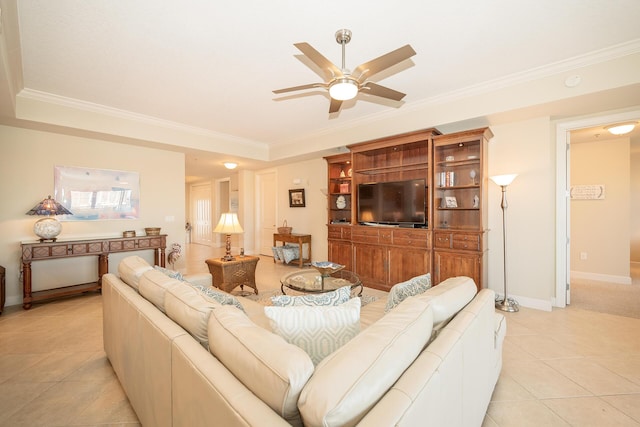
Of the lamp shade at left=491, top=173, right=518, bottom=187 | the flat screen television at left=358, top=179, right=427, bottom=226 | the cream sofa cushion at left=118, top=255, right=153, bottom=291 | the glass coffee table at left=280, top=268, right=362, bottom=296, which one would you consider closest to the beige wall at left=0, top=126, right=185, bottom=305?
the cream sofa cushion at left=118, top=255, right=153, bottom=291

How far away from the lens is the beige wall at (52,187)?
381 centimetres

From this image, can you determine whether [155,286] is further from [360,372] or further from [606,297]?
[606,297]

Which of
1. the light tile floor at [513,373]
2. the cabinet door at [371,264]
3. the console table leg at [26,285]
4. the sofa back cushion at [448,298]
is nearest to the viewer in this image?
the sofa back cushion at [448,298]

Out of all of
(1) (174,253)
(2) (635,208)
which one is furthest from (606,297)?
(1) (174,253)

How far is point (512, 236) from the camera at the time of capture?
3758 millimetres

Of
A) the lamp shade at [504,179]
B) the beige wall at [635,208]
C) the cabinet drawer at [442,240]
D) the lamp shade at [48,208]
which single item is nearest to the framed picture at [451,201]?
the cabinet drawer at [442,240]

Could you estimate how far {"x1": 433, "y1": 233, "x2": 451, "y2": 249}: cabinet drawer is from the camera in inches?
151

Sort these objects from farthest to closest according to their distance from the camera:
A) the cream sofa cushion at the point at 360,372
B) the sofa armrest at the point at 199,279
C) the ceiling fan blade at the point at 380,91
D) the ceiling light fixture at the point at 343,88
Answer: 1. the sofa armrest at the point at 199,279
2. the ceiling fan blade at the point at 380,91
3. the ceiling light fixture at the point at 343,88
4. the cream sofa cushion at the point at 360,372

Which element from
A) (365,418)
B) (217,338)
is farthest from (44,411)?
(365,418)

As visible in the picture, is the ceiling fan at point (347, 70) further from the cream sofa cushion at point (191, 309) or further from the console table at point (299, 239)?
the console table at point (299, 239)

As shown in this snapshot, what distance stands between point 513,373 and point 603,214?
4.60 metres

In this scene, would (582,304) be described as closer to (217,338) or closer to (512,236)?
(512,236)

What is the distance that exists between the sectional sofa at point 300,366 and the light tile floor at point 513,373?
0.30 metres

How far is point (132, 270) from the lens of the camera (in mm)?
2129
